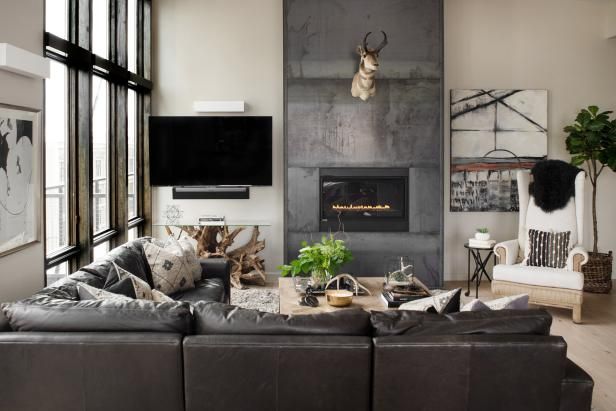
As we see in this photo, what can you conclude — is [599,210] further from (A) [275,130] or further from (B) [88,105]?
(B) [88,105]

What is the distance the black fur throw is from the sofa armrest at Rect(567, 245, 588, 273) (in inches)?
24.9

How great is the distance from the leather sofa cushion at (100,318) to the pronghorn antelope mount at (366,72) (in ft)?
12.3

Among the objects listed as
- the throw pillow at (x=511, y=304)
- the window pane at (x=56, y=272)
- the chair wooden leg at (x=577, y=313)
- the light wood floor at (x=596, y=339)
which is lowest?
the light wood floor at (x=596, y=339)

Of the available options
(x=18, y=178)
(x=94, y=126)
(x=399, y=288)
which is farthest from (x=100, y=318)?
(x=94, y=126)

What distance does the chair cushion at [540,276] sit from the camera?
Result: 17.8 ft

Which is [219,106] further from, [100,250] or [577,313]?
[577,313]

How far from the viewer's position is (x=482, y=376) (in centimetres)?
248

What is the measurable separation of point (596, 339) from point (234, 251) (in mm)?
3650

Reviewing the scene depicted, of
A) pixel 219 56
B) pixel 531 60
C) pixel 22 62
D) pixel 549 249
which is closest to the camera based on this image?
pixel 22 62

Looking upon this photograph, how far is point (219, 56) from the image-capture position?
23.2 ft

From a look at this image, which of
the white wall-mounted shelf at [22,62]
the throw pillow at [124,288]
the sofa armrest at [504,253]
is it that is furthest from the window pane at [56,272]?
the sofa armrest at [504,253]

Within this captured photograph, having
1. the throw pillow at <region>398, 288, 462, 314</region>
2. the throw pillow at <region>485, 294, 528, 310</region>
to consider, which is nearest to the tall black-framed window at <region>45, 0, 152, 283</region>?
the throw pillow at <region>398, 288, 462, 314</region>

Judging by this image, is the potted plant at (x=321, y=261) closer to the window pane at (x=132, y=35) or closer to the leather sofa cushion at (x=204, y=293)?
the leather sofa cushion at (x=204, y=293)

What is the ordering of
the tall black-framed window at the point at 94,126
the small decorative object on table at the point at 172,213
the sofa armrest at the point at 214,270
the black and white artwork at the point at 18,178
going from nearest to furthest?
the black and white artwork at the point at 18,178 < the tall black-framed window at the point at 94,126 < the sofa armrest at the point at 214,270 < the small decorative object on table at the point at 172,213
